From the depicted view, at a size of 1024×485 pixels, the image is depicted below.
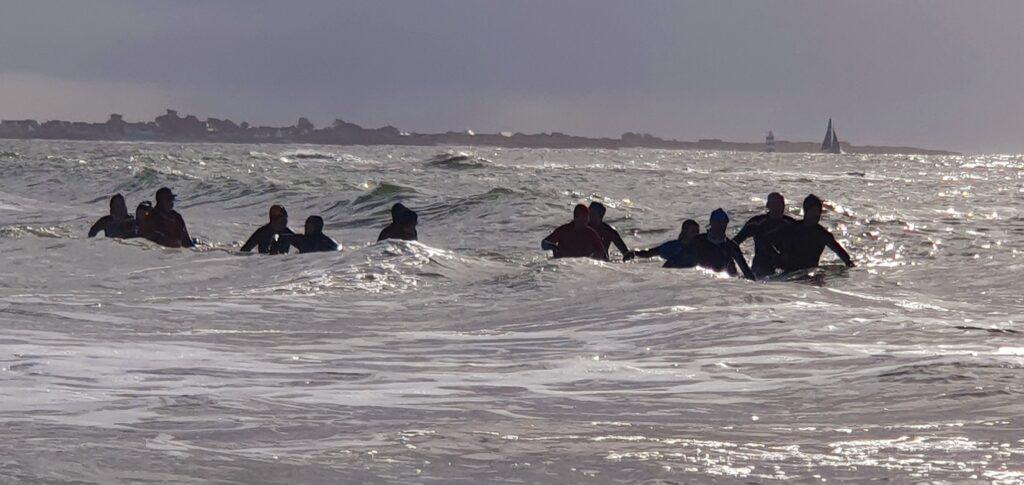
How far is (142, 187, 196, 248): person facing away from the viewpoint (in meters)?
18.5

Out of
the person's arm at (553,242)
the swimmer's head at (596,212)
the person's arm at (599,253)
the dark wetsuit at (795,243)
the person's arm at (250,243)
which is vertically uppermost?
the swimmer's head at (596,212)

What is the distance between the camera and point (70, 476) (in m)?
5.68

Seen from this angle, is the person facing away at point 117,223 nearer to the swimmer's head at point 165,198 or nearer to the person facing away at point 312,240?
the swimmer's head at point 165,198

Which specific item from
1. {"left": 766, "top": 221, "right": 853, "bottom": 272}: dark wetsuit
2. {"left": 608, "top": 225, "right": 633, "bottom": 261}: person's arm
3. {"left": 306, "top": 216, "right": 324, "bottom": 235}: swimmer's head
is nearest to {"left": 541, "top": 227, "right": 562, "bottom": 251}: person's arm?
{"left": 608, "top": 225, "right": 633, "bottom": 261}: person's arm

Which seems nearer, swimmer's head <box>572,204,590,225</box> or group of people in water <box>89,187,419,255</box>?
swimmer's head <box>572,204,590,225</box>

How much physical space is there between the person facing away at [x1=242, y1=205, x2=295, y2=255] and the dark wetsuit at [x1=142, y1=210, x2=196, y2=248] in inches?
37.4

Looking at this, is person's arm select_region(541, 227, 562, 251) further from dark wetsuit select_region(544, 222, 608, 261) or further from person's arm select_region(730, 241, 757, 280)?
person's arm select_region(730, 241, 757, 280)

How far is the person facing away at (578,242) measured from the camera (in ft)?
56.4

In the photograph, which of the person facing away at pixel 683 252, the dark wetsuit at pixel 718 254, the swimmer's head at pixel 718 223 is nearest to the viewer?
the dark wetsuit at pixel 718 254

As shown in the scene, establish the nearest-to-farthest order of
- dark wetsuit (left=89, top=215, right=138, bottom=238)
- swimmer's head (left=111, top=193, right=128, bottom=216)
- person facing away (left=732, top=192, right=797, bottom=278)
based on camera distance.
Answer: person facing away (left=732, top=192, right=797, bottom=278) → dark wetsuit (left=89, top=215, right=138, bottom=238) → swimmer's head (left=111, top=193, right=128, bottom=216)

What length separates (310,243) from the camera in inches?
701

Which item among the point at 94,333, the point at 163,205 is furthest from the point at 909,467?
the point at 163,205

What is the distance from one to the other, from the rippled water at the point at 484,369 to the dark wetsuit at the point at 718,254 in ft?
1.85

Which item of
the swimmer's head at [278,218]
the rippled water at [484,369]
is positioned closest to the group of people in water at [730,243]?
the rippled water at [484,369]
